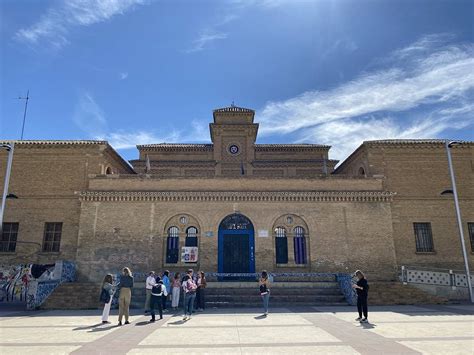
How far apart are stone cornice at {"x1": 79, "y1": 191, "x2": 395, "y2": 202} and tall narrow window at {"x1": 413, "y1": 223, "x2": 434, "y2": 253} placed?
3040 mm

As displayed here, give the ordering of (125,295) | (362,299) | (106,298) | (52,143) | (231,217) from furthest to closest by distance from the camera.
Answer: (52,143), (231,217), (362,299), (106,298), (125,295)

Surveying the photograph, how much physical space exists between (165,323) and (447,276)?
51.4 feet

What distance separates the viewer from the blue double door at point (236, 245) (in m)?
19.0

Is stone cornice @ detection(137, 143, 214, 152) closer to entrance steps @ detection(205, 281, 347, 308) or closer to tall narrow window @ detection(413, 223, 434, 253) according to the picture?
entrance steps @ detection(205, 281, 347, 308)

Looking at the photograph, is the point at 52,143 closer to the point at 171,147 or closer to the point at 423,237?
the point at 171,147

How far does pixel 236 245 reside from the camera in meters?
19.3

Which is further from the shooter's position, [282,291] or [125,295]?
[282,291]

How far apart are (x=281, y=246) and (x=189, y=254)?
17.6ft

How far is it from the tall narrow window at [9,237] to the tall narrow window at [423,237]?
24.2 meters

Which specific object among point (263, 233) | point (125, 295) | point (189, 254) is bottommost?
point (125, 295)

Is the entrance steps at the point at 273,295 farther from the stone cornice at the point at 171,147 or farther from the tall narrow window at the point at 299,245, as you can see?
the stone cornice at the point at 171,147

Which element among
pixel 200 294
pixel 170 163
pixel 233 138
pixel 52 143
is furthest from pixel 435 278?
pixel 52 143

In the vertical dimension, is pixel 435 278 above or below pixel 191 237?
below

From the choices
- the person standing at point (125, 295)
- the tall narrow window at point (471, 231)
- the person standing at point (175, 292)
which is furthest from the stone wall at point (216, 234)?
the person standing at point (125, 295)
